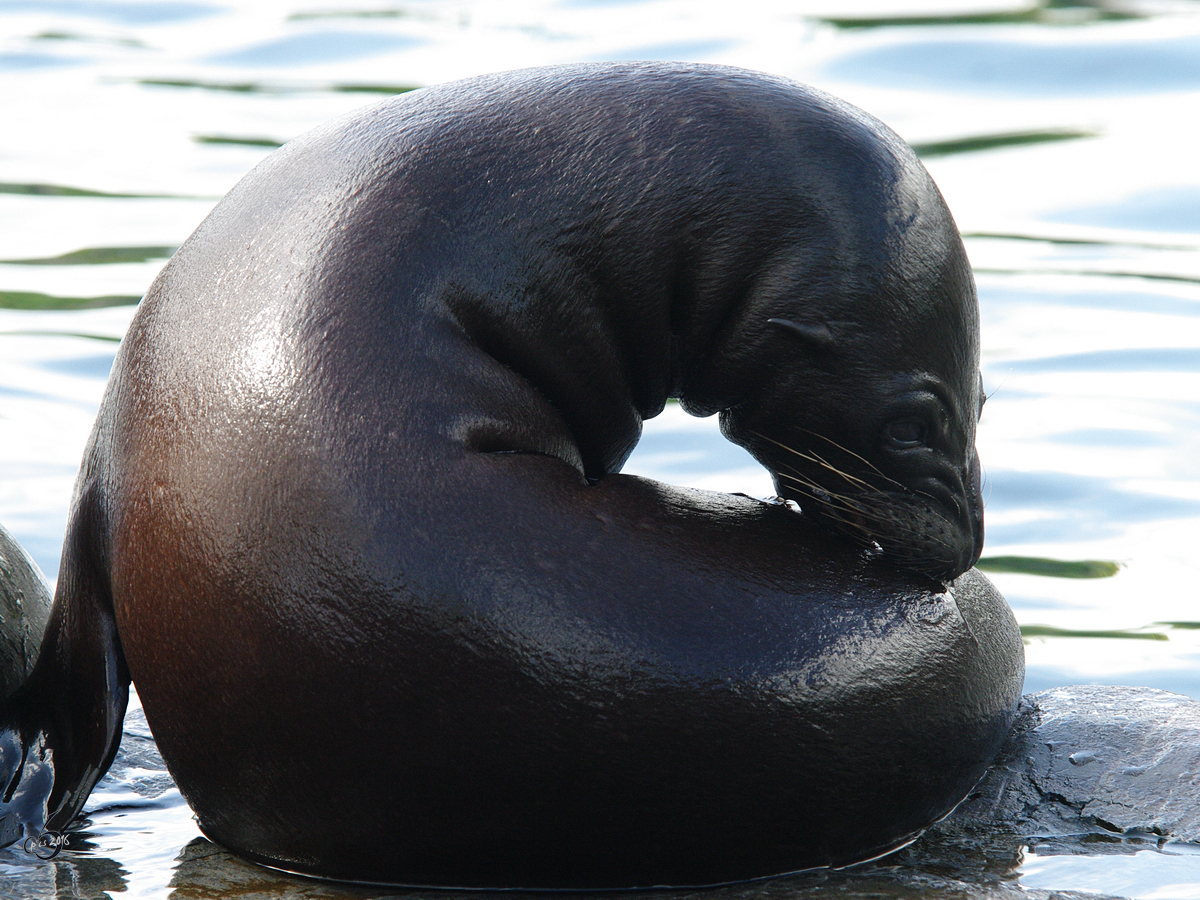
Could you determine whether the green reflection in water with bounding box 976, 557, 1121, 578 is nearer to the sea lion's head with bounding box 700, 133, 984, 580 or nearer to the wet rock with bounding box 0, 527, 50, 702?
the sea lion's head with bounding box 700, 133, 984, 580

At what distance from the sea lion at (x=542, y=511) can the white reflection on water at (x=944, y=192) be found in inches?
12.4

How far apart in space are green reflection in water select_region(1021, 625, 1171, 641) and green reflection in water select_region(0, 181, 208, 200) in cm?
770

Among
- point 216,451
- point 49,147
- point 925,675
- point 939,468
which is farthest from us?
point 49,147

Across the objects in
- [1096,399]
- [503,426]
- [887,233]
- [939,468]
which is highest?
[887,233]

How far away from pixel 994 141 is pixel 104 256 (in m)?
6.94

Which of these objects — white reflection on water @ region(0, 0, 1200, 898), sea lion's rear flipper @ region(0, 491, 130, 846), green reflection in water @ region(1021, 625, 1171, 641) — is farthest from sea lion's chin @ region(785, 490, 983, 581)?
green reflection in water @ region(1021, 625, 1171, 641)

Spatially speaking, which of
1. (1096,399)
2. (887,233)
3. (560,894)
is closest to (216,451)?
(560,894)

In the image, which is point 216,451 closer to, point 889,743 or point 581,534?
point 581,534

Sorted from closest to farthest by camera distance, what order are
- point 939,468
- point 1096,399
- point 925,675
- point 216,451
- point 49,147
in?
point 216,451
point 925,675
point 939,468
point 1096,399
point 49,147

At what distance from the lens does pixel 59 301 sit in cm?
1009

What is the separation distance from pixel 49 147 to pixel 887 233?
1085cm

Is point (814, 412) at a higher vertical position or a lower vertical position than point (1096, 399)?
higher

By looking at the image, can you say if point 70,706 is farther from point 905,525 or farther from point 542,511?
point 905,525

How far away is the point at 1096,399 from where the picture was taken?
28.1 feet
